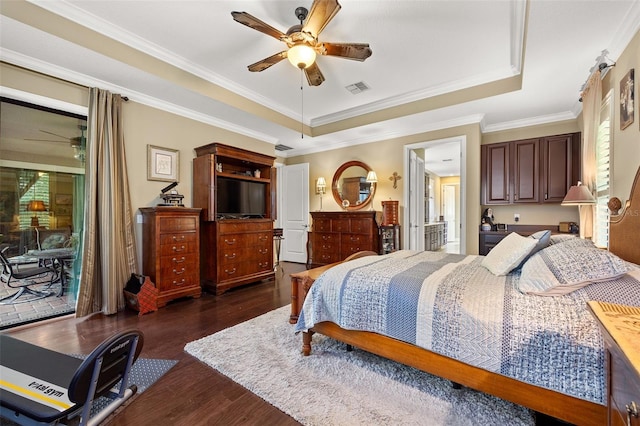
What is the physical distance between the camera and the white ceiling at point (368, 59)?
7.86 feet

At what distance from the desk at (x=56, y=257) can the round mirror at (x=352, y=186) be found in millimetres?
4280

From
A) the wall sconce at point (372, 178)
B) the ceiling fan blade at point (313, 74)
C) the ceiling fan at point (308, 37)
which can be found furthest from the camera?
the wall sconce at point (372, 178)

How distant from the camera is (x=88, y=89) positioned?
3.17 m

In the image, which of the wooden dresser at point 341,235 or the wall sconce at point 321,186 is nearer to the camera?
the wooden dresser at point 341,235

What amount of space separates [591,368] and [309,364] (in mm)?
1614

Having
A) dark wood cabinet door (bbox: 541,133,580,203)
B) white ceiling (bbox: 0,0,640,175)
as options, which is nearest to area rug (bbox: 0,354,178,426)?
white ceiling (bbox: 0,0,640,175)

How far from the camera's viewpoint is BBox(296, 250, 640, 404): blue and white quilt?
4.10 ft

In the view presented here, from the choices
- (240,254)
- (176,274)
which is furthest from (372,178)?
(176,274)

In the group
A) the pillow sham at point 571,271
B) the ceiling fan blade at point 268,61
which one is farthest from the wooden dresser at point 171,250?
the pillow sham at point 571,271

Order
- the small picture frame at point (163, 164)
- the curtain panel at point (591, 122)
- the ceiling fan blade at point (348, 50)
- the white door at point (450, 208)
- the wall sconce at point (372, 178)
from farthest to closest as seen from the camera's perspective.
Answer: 1. the white door at point (450, 208)
2. the wall sconce at point (372, 178)
3. the small picture frame at point (163, 164)
4. the curtain panel at point (591, 122)
5. the ceiling fan blade at point (348, 50)

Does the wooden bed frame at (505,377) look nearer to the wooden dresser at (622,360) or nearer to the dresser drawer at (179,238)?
the wooden dresser at (622,360)

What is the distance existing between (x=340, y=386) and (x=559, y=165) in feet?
14.9

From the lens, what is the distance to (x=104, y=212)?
314cm

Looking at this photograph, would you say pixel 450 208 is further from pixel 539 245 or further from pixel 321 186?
pixel 539 245
